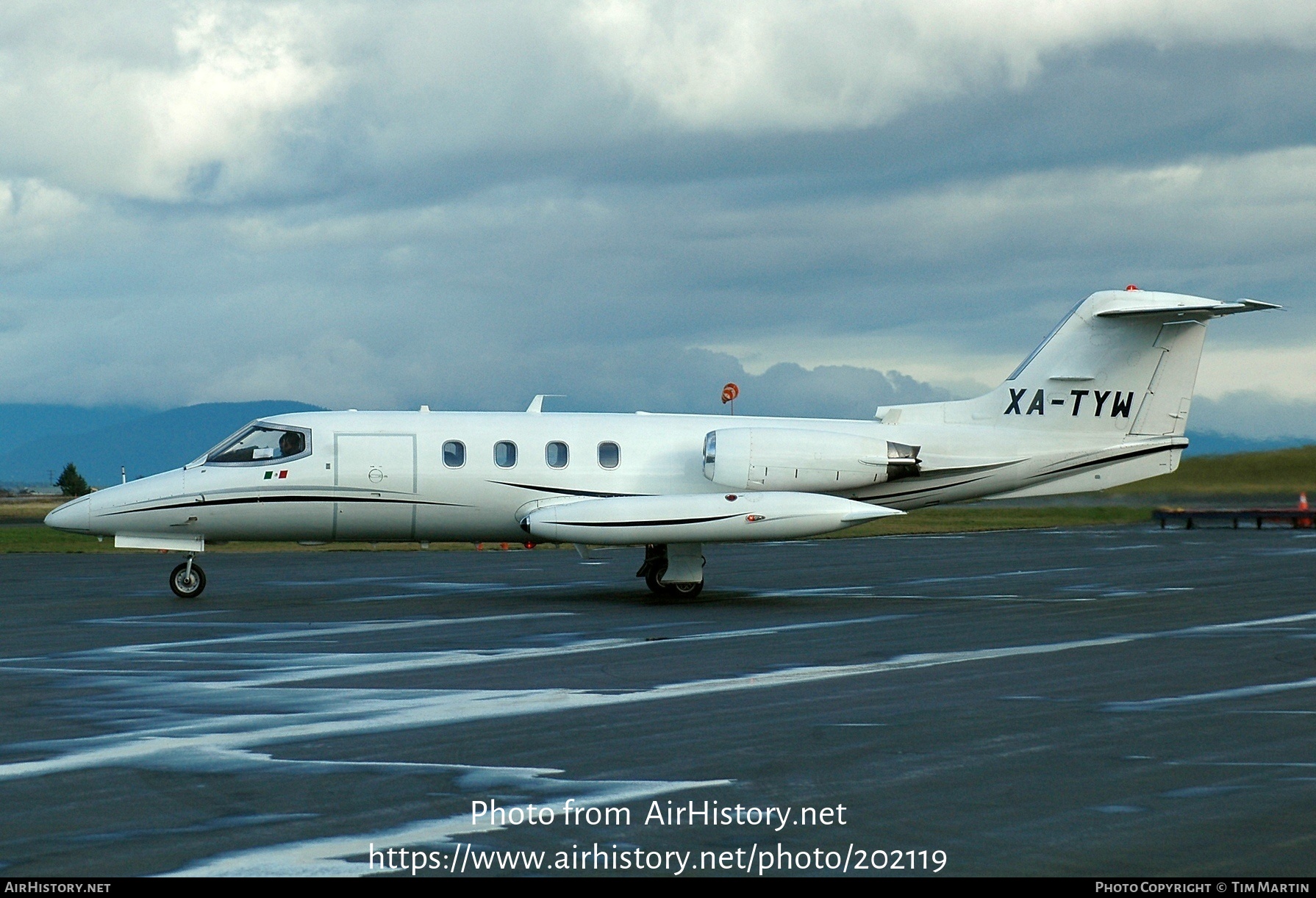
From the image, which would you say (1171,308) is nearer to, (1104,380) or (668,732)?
(1104,380)

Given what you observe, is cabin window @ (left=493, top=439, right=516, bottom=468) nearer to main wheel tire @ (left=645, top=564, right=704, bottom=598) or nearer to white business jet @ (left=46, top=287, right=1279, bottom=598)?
white business jet @ (left=46, top=287, right=1279, bottom=598)

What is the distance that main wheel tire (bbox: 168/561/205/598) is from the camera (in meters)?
24.8

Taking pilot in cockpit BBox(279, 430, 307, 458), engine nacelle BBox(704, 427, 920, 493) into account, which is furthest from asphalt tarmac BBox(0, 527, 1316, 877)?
pilot in cockpit BBox(279, 430, 307, 458)

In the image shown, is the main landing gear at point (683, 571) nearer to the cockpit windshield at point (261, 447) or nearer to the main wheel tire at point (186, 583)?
the cockpit windshield at point (261, 447)

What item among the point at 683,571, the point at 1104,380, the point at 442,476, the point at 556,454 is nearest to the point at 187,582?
the point at 442,476

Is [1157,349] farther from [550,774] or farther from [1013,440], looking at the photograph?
[550,774]

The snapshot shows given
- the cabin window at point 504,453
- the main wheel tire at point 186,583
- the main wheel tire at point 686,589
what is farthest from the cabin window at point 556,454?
the main wheel tire at point 186,583

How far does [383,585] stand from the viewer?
2809cm

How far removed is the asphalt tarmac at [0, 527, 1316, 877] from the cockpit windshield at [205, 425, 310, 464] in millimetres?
2563

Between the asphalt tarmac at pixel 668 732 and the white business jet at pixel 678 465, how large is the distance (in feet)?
4.63

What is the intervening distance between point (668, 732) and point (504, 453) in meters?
13.6

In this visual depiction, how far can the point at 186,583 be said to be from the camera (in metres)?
24.9

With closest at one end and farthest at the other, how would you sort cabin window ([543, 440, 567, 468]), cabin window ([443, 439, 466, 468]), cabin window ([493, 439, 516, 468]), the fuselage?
the fuselage → cabin window ([443, 439, 466, 468]) → cabin window ([493, 439, 516, 468]) → cabin window ([543, 440, 567, 468])
